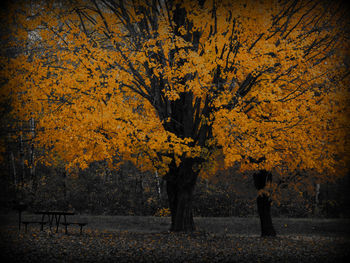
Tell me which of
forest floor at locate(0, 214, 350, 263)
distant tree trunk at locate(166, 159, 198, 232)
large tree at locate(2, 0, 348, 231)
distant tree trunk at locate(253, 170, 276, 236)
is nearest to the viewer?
forest floor at locate(0, 214, 350, 263)

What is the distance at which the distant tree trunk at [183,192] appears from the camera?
10.9 meters

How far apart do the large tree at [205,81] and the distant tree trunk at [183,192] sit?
0.25 ft

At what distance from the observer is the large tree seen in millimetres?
8570

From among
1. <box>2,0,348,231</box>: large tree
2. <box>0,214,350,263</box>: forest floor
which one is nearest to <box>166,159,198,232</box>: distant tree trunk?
<box>2,0,348,231</box>: large tree

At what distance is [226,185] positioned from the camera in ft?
64.3

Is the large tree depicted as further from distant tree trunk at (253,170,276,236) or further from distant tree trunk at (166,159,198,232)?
distant tree trunk at (253,170,276,236)

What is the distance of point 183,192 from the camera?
436 inches

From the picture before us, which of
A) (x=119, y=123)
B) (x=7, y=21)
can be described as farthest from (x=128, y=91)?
(x=7, y=21)

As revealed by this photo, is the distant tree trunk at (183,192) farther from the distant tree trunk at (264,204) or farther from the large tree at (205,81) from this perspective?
the distant tree trunk at (264,204)

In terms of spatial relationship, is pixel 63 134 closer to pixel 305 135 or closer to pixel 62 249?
pixel 62 249

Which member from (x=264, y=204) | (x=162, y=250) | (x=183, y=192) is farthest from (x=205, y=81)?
(x=264, y=204)

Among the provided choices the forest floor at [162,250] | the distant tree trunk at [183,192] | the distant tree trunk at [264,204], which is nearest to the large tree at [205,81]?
the distant tree trunk at [183,192]

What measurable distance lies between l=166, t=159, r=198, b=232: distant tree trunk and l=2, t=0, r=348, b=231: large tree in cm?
8

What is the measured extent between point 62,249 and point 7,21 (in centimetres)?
608
